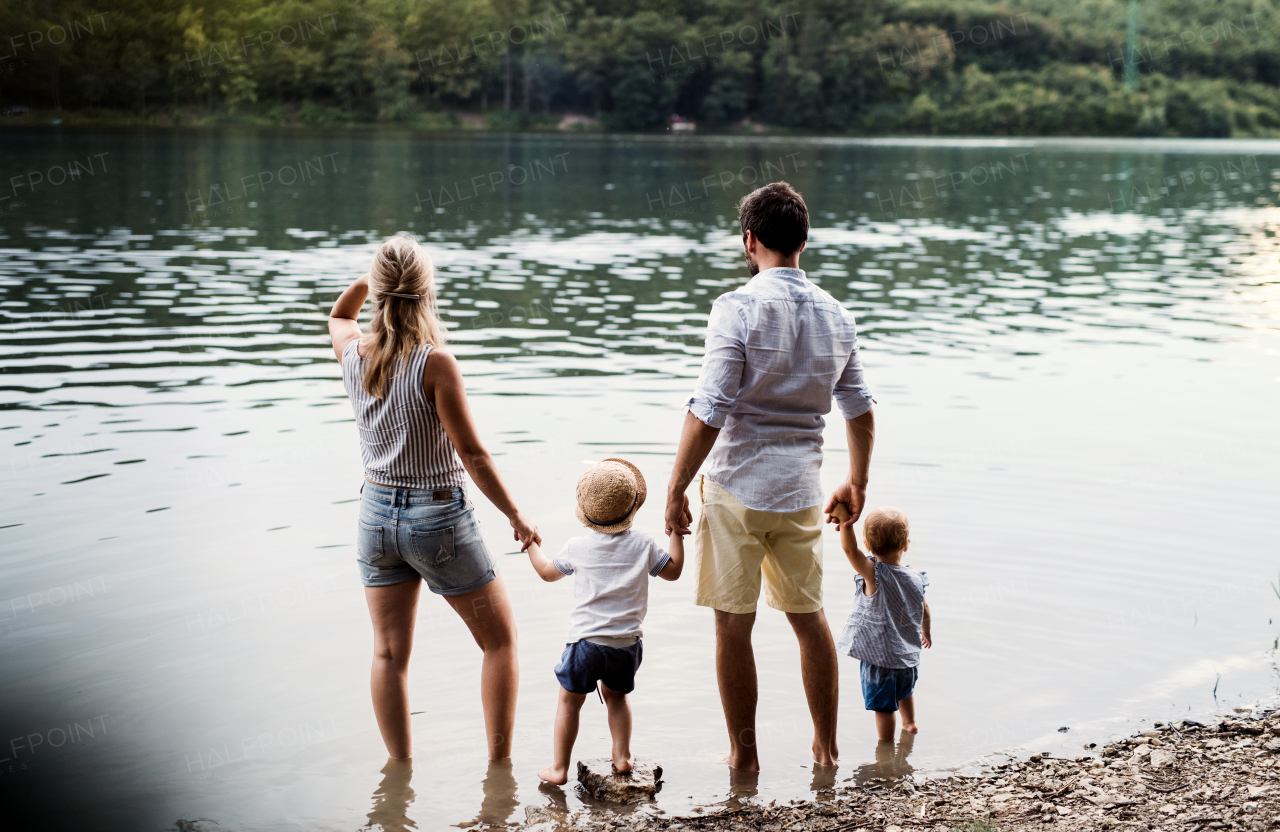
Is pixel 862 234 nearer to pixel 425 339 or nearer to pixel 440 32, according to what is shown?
pixel 425 339

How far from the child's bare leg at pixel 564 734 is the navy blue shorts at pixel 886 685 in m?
1.19

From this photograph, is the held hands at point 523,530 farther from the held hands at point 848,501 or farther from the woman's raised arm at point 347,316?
the held hands at point 848,501

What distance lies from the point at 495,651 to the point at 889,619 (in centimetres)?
153

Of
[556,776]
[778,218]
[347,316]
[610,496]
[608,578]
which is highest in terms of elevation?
[778,218]

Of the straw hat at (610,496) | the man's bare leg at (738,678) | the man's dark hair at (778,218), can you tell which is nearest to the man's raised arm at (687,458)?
the straw hat at (610,496)

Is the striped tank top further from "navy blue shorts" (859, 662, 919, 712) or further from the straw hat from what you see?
"navy blue shorts" (859, 662, 919, 712)

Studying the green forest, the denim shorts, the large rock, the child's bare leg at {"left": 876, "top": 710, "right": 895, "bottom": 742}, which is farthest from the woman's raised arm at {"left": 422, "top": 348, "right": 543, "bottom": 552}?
the green forest

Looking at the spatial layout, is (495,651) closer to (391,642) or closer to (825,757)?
(391,642)

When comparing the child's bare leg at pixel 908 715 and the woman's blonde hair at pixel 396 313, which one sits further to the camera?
the child's bare leg at pixel 908 715

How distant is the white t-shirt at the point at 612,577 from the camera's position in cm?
407

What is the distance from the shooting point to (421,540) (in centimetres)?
391

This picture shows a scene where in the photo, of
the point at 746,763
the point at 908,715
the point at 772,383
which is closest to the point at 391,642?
the point at 746,763

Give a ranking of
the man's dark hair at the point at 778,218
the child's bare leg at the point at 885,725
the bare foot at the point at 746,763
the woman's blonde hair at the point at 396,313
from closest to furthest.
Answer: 1. the woman's blonde hair at the point at 396,313
2. the man's dark hair at the point at 778,218
3. the bare foot at the point at 746,763
4. the child's bare leg at the point at 885,725

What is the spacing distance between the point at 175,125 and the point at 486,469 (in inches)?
3410
